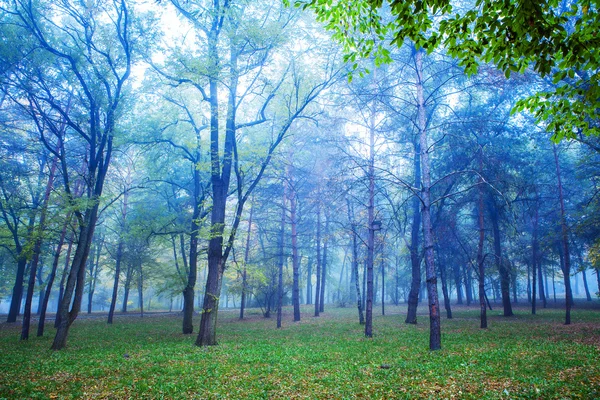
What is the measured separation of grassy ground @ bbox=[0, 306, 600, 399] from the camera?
6.10 metres

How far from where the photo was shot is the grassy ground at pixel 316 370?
6098mm

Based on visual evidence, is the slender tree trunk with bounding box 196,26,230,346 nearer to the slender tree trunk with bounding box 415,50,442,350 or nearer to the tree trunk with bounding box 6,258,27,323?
the slender tree trunk with bounding box 415,50,442,350

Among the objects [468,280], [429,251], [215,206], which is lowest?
[468,280]

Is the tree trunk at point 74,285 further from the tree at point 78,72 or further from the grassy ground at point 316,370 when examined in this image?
the grassy ground at point 316,370

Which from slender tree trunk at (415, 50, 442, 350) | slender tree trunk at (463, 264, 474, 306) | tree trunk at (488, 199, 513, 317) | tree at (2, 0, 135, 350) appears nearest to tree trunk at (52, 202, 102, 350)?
tree at (2, 0, 135, 350)

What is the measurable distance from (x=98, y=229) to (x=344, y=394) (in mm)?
32241

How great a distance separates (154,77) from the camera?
14641mm

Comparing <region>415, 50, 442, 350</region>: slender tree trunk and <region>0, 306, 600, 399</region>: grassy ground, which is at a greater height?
<region>415, 50, 442, 350</region>: slender tree trunk

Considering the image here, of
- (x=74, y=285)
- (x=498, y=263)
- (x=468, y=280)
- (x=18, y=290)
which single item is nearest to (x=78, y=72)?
(x=74, y=285)

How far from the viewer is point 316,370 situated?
791cm

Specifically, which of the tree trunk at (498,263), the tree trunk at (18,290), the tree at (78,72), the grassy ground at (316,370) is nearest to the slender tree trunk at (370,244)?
the grassy ground at (316,370)

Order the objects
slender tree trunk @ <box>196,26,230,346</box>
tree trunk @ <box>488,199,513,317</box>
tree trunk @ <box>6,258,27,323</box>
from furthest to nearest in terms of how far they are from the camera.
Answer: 1. tree trunk @ <box>6,258,27,323</box>
2. tree trunk @ <box>488,199,513,317</box>
3. slender tree trunk @ <box>196,26,230,346</box>

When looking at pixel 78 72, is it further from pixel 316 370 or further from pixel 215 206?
pixel 316 370

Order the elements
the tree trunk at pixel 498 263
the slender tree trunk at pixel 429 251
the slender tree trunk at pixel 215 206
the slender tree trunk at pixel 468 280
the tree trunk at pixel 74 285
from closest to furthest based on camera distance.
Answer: the slender tree trunk at pixel 429 251, the tree trunk at pixel 74 285, the slender tree trunk at pixel 215 206, the tree trunk at pixel 498 263, the slender tree trunk at pixel 468 280
